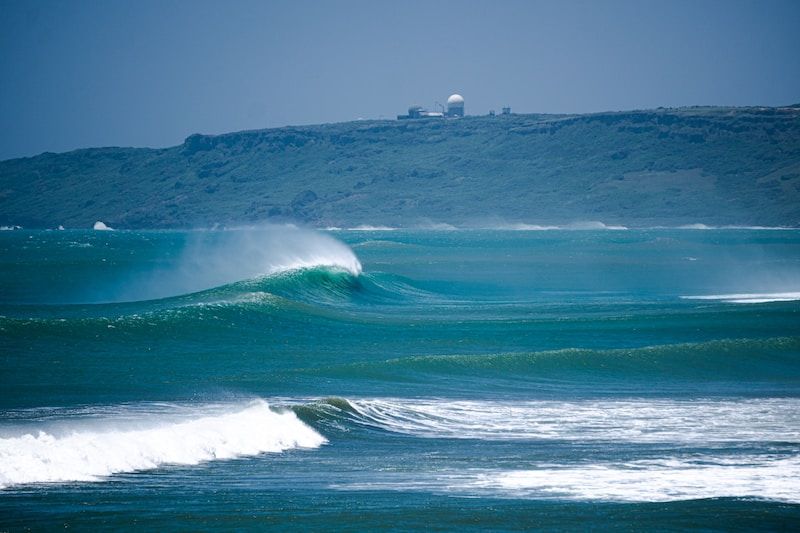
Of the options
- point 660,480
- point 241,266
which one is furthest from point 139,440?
point 241,266

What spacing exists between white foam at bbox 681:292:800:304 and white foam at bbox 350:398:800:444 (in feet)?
70.4

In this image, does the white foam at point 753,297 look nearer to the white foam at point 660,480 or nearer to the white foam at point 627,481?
the white foam at point 660,480

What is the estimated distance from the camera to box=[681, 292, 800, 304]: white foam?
39281 mm

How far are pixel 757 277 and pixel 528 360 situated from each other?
34.7 m

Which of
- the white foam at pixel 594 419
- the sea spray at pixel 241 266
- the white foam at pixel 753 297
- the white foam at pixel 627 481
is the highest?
the sea spray at pixel 241 266

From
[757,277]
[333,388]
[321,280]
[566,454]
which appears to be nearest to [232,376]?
[333,388]

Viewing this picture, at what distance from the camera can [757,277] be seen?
54594 mm

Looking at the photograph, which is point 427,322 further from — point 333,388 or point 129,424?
point 129,424

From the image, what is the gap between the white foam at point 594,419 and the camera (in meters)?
15.3

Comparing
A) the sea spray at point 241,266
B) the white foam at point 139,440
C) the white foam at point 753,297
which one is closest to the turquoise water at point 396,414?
the white foam at point 139,440

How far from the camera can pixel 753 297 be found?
41344mm

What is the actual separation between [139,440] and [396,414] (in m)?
4.73

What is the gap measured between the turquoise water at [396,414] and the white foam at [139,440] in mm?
33

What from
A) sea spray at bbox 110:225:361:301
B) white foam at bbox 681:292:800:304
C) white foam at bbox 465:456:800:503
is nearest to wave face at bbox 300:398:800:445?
white foam at bbox 465:456:800:503
